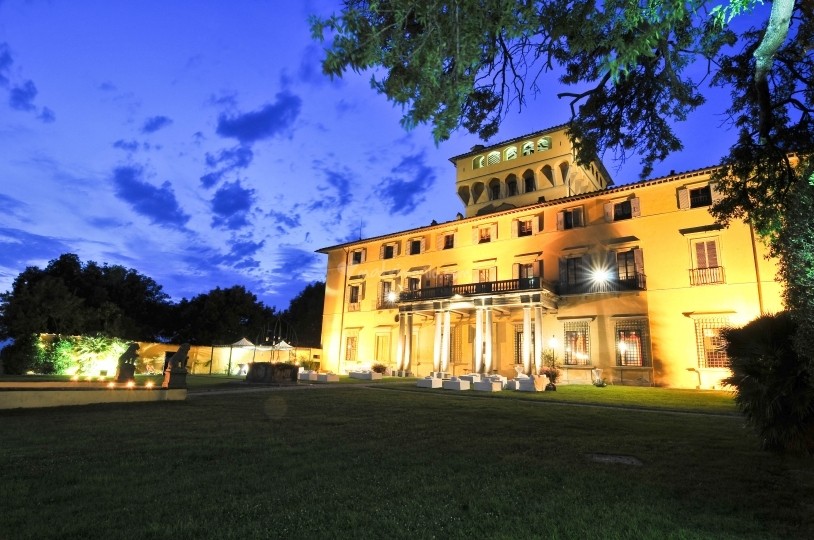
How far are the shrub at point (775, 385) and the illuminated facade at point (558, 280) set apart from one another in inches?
444

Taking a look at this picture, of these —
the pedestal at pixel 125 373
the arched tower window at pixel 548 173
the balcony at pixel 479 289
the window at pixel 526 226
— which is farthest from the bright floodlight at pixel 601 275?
the pedestal at pixel 125 373

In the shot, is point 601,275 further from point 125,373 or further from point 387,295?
point 125,373

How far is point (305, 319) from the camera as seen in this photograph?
55.6 m

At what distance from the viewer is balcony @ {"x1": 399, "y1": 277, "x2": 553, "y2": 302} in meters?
23.2

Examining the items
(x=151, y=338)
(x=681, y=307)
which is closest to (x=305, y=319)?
(x=151, y=338)

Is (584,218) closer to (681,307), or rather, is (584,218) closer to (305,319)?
(681,307)

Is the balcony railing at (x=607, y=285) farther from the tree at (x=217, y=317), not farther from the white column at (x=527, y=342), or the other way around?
the tree at (x=217, y=317)

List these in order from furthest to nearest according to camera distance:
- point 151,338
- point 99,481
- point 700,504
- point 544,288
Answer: point 151,338 < point 544,288 < point 99,481 < point 700,504

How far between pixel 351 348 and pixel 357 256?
7198 mm

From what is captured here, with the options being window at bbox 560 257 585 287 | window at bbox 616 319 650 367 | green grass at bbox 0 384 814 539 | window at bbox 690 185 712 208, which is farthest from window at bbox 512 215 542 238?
green grass at bbox 0 384 814 539

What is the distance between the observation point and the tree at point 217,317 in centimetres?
4403

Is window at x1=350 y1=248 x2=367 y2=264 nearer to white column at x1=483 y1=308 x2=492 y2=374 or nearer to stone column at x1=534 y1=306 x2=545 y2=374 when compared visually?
white column at x1=483 y1=308 x2=492 y2=374

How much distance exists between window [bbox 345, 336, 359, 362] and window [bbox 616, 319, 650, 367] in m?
18.0

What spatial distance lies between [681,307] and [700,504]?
66.9 feet
